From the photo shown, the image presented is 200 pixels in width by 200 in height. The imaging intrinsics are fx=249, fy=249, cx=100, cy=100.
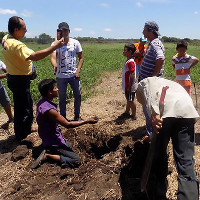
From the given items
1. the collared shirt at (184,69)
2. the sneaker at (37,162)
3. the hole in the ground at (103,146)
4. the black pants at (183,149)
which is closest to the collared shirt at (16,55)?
the sneaker at (37,162)

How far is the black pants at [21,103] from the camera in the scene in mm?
4152

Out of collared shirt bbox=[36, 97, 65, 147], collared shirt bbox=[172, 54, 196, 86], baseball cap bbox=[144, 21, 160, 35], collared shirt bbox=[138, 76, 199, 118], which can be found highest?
baseball cap bbox=[144, 21, 160, 35]

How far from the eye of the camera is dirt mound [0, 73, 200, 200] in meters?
3.07

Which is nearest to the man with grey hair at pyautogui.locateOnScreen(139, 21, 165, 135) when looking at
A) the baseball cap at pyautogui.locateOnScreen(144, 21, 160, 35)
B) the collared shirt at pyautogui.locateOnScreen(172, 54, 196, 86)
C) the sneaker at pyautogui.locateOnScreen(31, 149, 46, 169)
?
the baseball cap at pyautogui.locateOnScreen(144, 21, 160, 35)

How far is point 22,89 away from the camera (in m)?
4.21

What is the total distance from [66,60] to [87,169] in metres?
2.29

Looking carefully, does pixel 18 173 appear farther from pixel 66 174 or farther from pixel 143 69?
pixel 143 69

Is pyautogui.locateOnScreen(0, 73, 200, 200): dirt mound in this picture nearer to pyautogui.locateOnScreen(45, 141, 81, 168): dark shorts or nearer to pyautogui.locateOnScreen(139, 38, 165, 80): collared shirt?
pyautogui.locateOnScreen(45, 141, 81, 168): dark shorts

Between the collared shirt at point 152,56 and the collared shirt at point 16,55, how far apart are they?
1.84 metres

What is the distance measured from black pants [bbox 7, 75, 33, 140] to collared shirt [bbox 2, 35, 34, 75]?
12 centimetres

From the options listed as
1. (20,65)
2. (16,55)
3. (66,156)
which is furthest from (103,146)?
(16,55)

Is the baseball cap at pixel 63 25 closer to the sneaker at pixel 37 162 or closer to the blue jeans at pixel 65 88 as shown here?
the blue jeans at pixel 65 88

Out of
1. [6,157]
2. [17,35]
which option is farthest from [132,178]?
[17,35]

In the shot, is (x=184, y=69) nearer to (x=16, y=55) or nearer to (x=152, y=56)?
(x=152, y=56)
